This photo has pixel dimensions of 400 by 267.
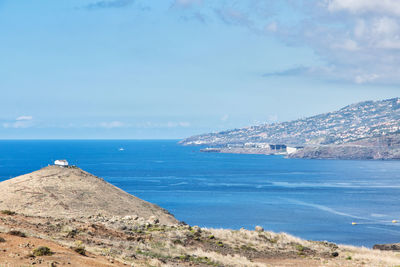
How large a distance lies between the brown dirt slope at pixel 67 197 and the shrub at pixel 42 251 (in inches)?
1154

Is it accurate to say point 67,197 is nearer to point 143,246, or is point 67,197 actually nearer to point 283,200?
point 143,246

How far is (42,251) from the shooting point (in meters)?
21.1

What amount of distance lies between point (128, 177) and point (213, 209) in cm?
6173

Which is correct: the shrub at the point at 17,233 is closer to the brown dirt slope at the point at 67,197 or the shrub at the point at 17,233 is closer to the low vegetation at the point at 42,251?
the low vegetation at the point at 42,251

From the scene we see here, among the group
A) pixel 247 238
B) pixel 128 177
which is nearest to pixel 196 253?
pixel 247 238

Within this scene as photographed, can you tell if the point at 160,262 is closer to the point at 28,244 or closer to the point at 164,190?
the point at 28,244

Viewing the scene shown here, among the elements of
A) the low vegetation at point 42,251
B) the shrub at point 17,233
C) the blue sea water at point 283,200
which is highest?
the shrub at point 17,233

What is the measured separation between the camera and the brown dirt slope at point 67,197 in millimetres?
52969

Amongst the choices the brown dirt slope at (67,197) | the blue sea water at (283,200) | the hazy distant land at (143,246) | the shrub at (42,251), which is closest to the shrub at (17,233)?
the hazy distant land at (143,246)

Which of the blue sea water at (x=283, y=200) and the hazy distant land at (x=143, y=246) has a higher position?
the hazy distant land at (x=143, y=246)

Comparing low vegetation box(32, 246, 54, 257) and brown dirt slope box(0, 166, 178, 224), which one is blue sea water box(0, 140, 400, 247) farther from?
low vegetation box(32, 246, 54, 257)

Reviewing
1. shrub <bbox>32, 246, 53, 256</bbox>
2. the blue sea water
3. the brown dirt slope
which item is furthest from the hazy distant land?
the blue sea water

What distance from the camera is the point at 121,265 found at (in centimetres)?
2264

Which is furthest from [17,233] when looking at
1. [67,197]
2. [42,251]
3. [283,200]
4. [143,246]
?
[283,200]
